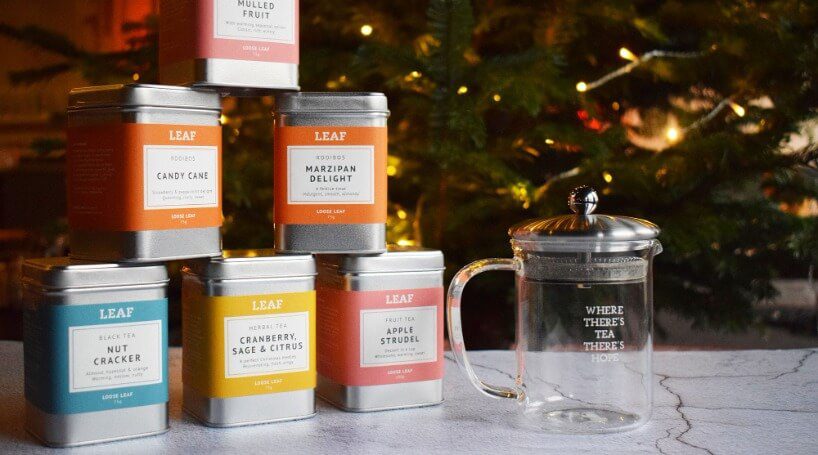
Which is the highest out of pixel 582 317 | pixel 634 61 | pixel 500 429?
pixel 634 61

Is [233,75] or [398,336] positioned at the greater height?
[233,75]

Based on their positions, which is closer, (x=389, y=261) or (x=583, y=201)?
(x=583, y=201)

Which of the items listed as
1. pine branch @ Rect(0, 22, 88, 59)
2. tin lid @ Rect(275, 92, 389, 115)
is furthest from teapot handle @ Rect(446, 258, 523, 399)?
pine branch @ Rect(0, 22, 88, 59)

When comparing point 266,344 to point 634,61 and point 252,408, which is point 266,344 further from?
point 634,61

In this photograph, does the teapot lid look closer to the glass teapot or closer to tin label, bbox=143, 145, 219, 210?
the glass teapot

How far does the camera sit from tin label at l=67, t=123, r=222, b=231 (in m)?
0.99

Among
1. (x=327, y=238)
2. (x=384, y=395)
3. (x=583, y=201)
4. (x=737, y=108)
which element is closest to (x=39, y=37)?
(x=327, y=238)

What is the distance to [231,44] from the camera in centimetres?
106

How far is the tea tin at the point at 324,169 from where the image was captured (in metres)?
1.07

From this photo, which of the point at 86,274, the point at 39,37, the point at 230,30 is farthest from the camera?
the point at 39,37

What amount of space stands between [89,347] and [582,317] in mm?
504

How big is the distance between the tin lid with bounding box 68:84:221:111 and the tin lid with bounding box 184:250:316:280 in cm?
17

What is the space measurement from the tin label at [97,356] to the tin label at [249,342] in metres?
0.04

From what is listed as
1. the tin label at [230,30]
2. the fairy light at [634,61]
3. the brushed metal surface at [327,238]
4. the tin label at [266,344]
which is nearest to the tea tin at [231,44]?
the tin label at [230,30]
